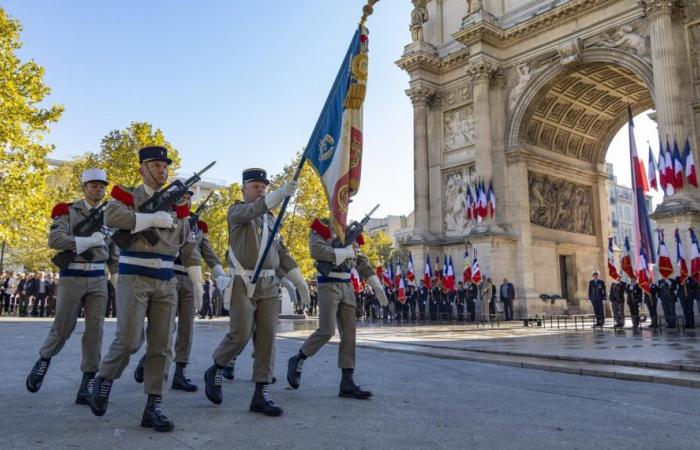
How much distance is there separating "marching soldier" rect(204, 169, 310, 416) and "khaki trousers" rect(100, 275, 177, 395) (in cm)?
76

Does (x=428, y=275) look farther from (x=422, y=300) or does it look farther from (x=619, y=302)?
(x=619, y=302)

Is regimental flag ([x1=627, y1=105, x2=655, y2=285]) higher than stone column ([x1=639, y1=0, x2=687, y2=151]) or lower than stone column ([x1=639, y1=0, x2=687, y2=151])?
lower

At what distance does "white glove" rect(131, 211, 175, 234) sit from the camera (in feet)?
14.2

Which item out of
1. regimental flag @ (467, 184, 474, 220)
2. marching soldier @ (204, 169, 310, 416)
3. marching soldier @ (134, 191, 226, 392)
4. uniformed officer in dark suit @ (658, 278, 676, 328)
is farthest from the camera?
regimental flag @ (467, 184, 474, 220)

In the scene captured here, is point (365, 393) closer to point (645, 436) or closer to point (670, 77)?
point (645, 436)

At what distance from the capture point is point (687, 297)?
1590cm

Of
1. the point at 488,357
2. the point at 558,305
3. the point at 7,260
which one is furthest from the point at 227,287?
the point at 7,260

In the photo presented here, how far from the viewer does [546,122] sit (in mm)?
25234

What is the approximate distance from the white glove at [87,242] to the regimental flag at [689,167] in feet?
56.7

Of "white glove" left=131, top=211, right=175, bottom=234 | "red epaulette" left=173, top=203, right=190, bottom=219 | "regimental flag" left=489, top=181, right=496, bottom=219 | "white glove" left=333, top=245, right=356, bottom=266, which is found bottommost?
"white glove" left=333, top=245, right=356, bottom=266

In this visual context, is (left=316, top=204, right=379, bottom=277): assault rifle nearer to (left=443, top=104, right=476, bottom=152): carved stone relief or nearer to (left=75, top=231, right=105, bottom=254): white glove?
(left=75, top=231, right=105, bottom=254): white glove

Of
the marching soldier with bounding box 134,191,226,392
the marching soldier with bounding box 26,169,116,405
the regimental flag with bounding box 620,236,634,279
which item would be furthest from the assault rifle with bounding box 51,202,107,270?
the regimental flag with bounding box 620,236,634,279

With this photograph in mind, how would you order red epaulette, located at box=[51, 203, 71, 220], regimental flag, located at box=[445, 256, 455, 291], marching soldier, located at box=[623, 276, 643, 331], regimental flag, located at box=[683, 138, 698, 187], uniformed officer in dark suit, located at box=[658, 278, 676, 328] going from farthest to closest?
regimental flag, located at box=[445, 256, 455, 291]
regimental flag, located at box=[683, 138, 698, 187]
marching soldier, located at box=[623, 276, 643, 331]
uniformed officer in dark suit, located at box=[658, 278, 676, 328]
red epaulette, located at box=[51, 203, 71, 220]

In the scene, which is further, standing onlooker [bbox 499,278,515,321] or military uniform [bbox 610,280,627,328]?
standing onlooker [bbox 499,278,515,321]
